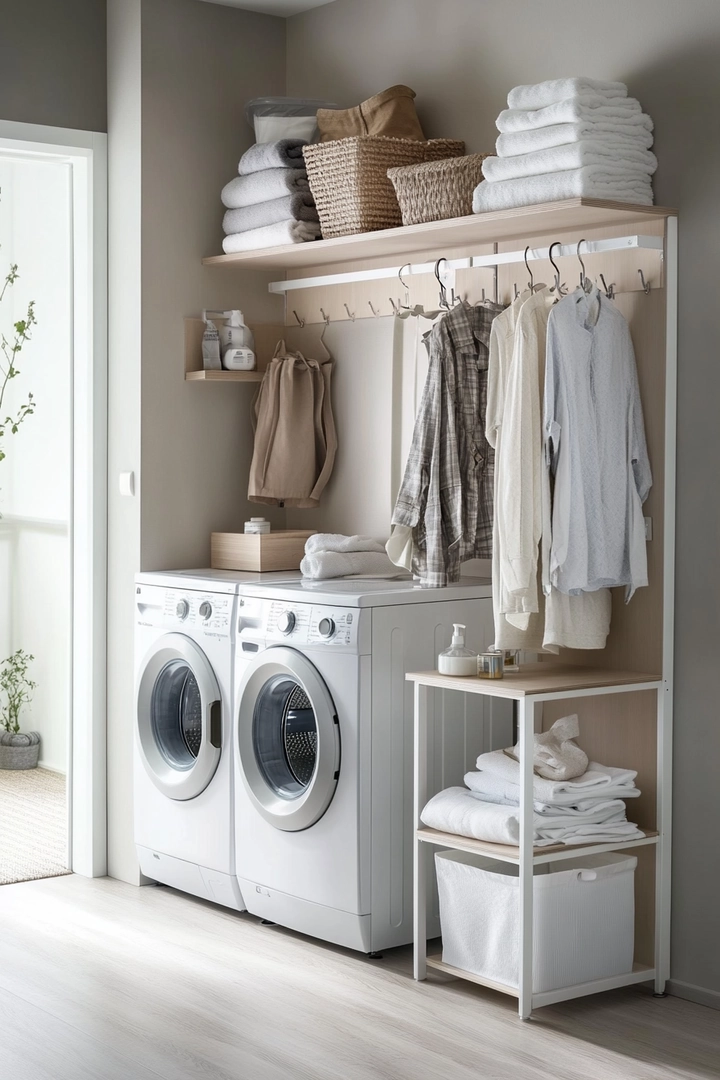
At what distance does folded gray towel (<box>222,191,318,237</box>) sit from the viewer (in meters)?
3.88

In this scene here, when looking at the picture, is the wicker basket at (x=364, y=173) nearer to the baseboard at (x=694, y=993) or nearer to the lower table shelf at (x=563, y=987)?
the lower table shelf at (x=563, y=987)

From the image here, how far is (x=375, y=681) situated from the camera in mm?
3305

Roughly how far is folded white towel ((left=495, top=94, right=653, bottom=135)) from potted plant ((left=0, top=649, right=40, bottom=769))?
2686 mm

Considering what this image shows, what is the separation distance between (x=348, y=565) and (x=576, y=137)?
4.34ft

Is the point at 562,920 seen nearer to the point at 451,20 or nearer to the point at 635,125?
the point at 635,125

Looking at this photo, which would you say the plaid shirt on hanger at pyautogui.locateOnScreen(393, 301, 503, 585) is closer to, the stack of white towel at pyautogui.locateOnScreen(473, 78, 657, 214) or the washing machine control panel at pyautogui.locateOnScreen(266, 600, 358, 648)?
the washing machine control panel at pyautogui.locateOnScreen(266, 600, 358, 648)

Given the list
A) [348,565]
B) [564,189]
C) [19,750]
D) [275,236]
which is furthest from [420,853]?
[19,750]

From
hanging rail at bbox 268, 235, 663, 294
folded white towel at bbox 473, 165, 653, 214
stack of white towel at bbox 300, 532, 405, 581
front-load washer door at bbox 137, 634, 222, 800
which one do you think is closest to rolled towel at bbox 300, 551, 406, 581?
stack of white towel at bbox 300, 532, 405, 581

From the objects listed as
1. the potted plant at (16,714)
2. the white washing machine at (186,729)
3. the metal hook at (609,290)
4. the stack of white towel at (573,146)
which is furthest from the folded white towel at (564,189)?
the potted plant at (16,714)

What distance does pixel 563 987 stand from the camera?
3.07 meters

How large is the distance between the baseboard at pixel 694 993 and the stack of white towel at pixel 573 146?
1.83 metres

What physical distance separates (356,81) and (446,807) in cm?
224

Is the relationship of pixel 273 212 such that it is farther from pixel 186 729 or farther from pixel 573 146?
pixel 186 729

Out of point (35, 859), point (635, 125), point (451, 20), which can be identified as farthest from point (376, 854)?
point (451, 20)
